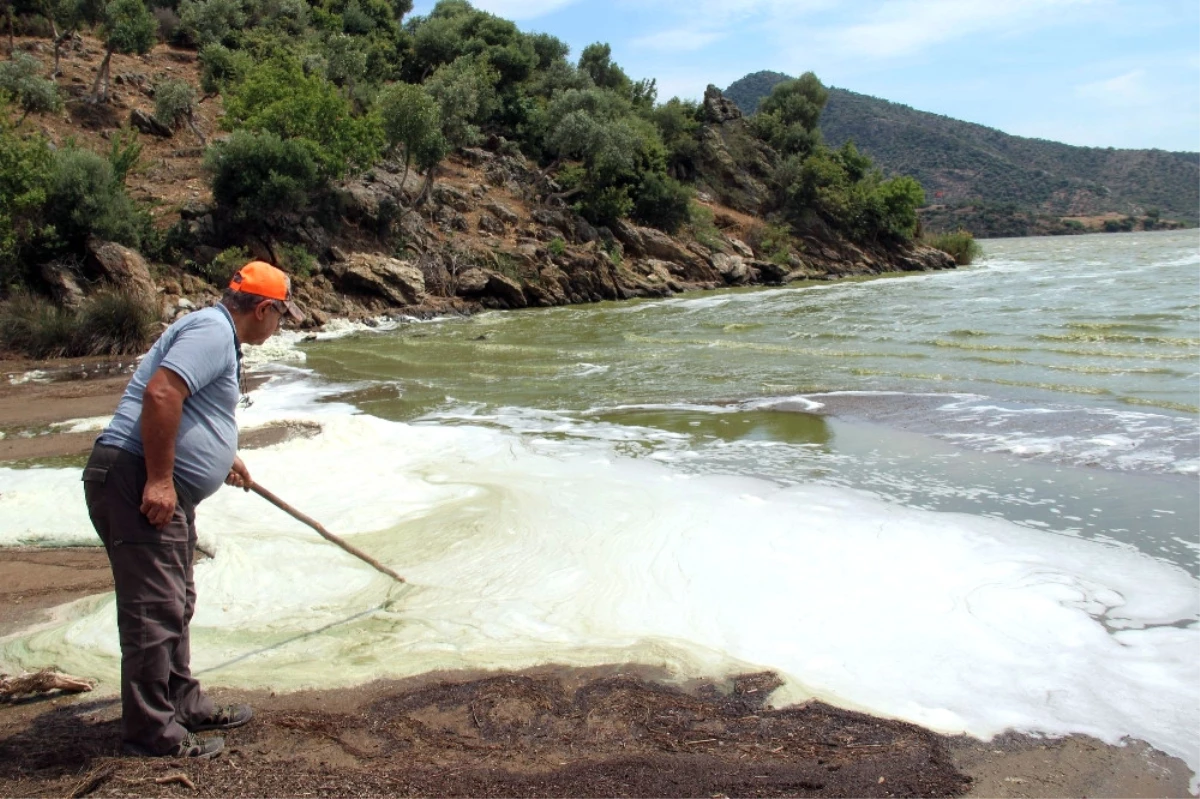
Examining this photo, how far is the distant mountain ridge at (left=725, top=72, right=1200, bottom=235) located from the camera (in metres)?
107

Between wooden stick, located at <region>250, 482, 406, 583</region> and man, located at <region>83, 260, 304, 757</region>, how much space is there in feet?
2.08

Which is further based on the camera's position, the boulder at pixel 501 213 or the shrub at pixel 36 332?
the boulder at pixel 501 213

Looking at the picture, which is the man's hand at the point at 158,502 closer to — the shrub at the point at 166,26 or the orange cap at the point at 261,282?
the orange cap at the point at 261,282

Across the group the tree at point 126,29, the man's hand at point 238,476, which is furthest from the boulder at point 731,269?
the man's hand at point 238,476

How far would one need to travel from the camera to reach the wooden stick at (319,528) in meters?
3.88

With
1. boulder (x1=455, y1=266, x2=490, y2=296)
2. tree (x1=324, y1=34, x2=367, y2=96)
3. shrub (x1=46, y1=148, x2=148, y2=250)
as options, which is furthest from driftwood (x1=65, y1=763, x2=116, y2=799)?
tree (x1=324, y1=34, x2=367, y2=96)

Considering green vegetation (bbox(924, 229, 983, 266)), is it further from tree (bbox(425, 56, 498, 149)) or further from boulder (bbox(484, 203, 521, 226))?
tree (bbox(425, 56, 498, 149))

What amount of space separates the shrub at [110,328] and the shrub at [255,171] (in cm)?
777

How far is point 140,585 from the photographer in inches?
120

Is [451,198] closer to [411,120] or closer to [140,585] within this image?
[411,120]

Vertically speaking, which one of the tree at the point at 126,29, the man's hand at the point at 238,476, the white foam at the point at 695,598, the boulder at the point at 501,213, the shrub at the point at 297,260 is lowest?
the white foam at the point at 695,598

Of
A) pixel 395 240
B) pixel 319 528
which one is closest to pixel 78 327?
pixel 395 240

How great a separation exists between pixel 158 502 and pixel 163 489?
0.05 m

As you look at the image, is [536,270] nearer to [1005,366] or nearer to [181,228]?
[181,228]
